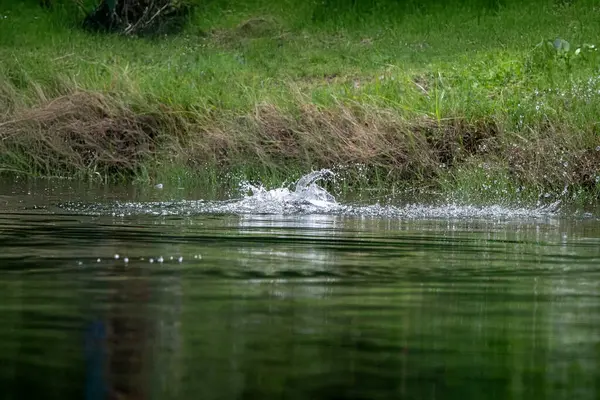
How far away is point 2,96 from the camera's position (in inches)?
746

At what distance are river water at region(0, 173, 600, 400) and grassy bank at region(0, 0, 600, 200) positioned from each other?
4.38m

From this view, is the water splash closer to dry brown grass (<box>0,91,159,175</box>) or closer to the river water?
the river water

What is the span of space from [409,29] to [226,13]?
4084mm

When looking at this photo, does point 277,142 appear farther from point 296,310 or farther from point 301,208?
point 296,310

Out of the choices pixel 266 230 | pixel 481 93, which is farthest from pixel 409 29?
pixel 266 230

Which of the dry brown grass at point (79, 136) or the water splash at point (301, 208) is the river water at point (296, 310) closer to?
the water splash at point (301, 208)

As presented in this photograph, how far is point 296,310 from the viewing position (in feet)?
20.6

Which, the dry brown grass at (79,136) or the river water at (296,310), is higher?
the dry brown grass at (79,136)

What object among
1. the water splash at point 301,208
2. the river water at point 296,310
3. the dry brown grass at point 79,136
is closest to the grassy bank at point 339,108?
the dry brown grass at point 79,136

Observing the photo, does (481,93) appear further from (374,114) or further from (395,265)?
(395,265)

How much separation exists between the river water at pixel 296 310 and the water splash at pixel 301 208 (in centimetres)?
96

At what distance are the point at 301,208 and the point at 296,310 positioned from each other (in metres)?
6.92

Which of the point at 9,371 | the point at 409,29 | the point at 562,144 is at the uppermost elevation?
the point at 409,29

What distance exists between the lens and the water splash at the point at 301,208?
1257cm
